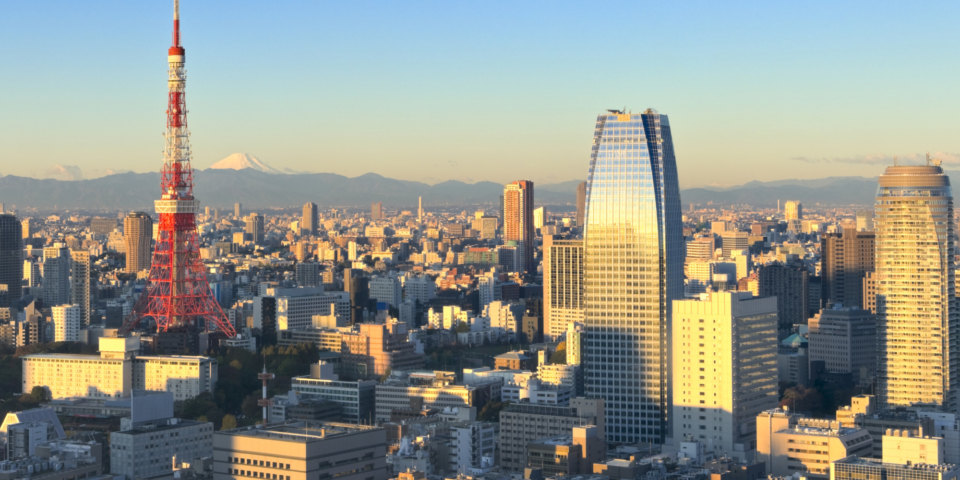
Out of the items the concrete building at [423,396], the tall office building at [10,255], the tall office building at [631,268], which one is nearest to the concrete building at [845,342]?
the tall office building at [631,268]

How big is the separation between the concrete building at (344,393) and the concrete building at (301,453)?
1592cm

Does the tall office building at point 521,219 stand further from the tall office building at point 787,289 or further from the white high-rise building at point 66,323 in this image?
the white high-rise building at point 66,323

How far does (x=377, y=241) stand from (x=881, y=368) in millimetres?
87858

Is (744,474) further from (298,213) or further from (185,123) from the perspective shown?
(298,213)

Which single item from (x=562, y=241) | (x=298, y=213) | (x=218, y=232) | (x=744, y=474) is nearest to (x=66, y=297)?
(x=562, y=241)

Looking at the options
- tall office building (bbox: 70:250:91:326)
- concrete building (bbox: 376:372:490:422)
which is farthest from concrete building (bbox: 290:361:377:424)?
tall office building (bbox: 70:250:91:326)

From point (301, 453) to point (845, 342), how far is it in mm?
30641

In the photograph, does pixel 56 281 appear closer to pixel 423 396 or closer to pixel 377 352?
pixel 377 352

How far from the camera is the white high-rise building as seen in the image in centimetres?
6162

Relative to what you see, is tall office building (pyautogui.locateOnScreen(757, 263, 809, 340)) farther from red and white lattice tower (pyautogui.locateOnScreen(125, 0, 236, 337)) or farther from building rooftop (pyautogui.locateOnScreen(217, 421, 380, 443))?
building rooftop (pyautogui.locateOnScreen(217, 421, 380, 443))

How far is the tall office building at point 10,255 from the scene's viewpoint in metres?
79.7

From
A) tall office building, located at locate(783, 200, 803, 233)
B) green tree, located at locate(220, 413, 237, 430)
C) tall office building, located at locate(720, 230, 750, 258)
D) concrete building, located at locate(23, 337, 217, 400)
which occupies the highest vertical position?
tall office building, located at locate(783, 200, 803, 233)

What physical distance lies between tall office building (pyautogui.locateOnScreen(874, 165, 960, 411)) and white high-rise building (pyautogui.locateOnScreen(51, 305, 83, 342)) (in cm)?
3198

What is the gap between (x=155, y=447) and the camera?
120ft
